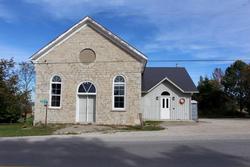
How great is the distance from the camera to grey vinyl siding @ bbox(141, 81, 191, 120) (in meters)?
39.2

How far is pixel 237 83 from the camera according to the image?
2240 inches

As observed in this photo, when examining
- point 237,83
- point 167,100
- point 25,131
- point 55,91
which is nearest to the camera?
point 25,131

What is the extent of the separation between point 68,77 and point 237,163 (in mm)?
21142

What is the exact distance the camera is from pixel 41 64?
3095cm

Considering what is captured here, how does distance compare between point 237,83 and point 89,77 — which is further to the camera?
point 237,83

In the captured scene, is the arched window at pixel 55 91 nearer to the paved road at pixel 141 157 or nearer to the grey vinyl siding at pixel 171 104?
the grey vinyl siding at pixel 171 104

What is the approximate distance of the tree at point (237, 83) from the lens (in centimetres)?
5578

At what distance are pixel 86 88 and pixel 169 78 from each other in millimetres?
14538

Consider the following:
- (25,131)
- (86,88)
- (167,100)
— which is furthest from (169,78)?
(25,131)

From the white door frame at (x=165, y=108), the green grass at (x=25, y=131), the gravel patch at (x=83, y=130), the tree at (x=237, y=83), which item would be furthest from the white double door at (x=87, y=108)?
the tree at (x=237, y=83)

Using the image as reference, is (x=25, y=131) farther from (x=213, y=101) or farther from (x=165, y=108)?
(x=213, y=101)

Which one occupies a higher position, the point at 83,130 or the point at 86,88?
the point at 86,88

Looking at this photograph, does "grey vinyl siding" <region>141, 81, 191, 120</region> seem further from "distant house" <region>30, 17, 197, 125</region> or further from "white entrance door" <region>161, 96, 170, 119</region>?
"distant house" <region>30, 17, 197, 125</region>

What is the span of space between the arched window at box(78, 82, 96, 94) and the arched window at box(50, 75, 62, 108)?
157 cm
